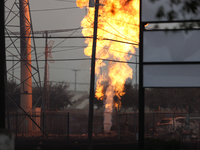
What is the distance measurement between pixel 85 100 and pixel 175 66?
75362mm

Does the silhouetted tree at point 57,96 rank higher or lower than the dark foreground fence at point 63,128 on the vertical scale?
higher

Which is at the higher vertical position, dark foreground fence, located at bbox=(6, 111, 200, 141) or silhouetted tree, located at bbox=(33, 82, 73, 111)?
silhouetted tree, located at bbox=(33, 82, 73, 111)

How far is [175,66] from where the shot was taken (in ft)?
26.7

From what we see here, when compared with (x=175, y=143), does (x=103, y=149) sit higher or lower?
lower

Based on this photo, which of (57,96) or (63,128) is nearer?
(63,128)

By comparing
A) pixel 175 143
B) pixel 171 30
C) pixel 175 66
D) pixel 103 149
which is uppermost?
pixel 171 30

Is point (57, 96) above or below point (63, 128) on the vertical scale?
above

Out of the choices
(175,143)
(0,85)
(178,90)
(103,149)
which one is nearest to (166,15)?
(175,143)

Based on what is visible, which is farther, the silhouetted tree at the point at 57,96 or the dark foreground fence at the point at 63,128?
the silhouetted tree at the point at 57,96

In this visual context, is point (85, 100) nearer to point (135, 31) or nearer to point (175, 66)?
point (135, 31)

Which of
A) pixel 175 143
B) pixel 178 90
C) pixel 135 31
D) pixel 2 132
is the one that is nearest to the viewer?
pixel 2 132

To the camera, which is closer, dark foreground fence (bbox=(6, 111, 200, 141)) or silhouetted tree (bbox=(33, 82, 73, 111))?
dark foreground fence (bbox=(6, 111, 200, 141))

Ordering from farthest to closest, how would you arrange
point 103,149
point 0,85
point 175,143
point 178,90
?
1. point 178,90
2. point 103,149
3. point 175,143
4. point 0,85

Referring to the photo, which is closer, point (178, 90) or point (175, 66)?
point (175, 66)
